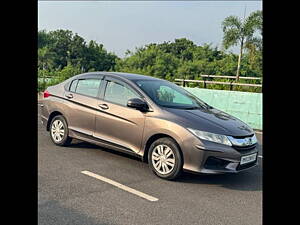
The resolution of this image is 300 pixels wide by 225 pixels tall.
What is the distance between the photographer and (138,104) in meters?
4.68

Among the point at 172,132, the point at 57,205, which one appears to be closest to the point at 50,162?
the point at 57,205

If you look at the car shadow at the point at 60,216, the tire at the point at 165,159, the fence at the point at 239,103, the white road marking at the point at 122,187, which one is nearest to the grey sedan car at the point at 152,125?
the tire at the point at 165,159

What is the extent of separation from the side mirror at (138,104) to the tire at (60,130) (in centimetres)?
169

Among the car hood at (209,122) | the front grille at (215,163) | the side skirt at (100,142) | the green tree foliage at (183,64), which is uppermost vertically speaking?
the green tree foliage at (183,64)

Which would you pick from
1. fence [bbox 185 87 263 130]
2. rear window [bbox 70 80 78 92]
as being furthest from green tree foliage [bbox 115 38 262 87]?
rear window [bbox 70 80 78 92]

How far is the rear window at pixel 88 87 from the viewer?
547 centimetres

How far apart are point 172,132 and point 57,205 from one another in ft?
6.06

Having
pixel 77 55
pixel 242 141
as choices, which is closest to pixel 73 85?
pixel 242 141

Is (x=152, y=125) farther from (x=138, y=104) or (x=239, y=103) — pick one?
(x=239, y=103)

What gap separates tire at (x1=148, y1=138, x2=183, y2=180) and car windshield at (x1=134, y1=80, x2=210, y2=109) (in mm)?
659

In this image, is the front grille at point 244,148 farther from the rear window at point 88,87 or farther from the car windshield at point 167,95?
the rear window at point 88,87

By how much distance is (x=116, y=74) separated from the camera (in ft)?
17.9

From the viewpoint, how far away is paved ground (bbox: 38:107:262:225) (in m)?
3.22
